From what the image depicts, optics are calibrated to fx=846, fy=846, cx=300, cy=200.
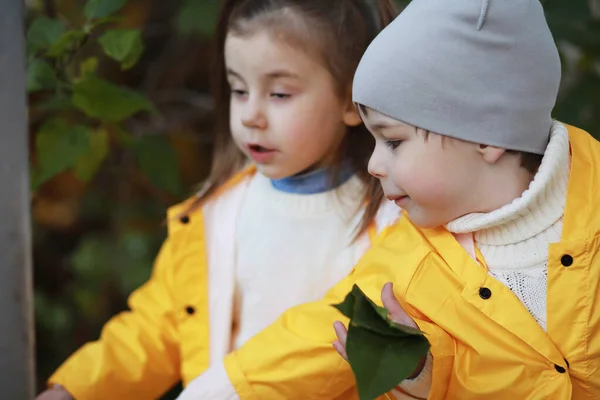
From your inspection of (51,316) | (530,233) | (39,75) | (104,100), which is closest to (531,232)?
(530,233)

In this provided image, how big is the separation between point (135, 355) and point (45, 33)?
72cm

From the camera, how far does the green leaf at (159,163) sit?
2.16 meters

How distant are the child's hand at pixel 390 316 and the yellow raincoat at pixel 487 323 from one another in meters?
0.08

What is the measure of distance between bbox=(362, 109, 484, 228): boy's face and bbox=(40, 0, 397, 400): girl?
0.24 metres

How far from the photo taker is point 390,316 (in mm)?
1326

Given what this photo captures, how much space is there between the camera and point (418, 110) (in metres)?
1.34

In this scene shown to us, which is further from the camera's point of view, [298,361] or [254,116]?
[254,116]

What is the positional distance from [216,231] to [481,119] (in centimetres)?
71

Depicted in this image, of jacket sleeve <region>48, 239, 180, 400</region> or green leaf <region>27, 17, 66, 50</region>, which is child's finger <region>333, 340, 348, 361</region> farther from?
green leaf <region>27, 17, 66, 50</region>

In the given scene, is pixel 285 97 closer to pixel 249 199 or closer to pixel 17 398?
pixel 249 199

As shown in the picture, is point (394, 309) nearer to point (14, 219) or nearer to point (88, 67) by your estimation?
point (14, 219)

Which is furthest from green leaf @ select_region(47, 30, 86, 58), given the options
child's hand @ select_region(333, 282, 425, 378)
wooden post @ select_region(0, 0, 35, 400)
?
child's hand @ select_region(333, 282, 425, 378)

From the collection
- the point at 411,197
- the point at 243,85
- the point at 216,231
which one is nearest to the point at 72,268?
the point at 216,231

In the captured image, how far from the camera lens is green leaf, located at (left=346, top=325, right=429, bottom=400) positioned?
120 cm
